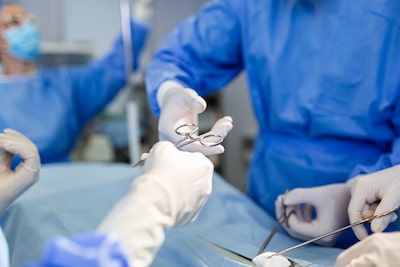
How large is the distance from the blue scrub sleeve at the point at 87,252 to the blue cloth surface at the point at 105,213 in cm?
27

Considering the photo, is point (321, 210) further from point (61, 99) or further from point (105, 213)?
point (61, 99)

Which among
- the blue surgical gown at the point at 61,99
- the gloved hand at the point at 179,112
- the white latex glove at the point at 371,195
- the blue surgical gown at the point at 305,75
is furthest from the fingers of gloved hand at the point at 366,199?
the blue surgical gown at the point at 61,99

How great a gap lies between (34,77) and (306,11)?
1.45 m

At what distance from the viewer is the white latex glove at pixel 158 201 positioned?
17.5 inches

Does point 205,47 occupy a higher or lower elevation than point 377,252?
higher

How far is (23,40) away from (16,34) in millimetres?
39

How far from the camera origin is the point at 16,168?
80 cm

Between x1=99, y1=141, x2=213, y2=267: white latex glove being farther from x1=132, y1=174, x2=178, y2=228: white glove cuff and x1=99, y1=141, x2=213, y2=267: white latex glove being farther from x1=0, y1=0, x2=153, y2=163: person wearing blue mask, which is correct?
x1=0, y1=0, x2=153, y2=163: person wearing blue mask

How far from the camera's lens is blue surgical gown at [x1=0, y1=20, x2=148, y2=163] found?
182 cm

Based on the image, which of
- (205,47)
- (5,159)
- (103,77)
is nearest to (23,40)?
(103,77)

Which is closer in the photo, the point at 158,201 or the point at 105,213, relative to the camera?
the point at 158,201

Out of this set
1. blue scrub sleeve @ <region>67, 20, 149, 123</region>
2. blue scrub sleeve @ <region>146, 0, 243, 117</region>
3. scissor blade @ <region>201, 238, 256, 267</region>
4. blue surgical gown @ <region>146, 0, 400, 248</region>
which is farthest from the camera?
blue scrub sleeve @ <region>67, 20, 149, 123</region>

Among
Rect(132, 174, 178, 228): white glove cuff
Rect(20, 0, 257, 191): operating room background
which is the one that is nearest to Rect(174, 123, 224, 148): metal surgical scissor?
Rect(132, 174, 178, 228): white glove cuff

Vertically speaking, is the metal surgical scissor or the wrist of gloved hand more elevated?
the metal surgical scissor
